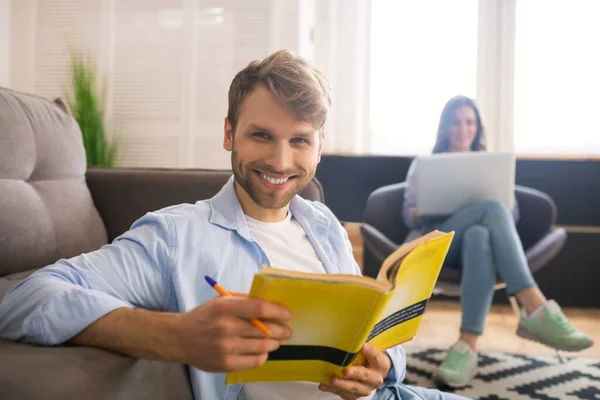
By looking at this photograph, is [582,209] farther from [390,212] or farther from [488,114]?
→ [390,212]

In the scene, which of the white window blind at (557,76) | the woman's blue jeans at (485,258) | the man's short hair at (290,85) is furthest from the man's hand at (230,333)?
the white window blind at (557,76)

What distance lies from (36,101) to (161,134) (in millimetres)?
2516

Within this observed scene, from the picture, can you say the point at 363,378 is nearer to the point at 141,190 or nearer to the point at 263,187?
the point at 263,187

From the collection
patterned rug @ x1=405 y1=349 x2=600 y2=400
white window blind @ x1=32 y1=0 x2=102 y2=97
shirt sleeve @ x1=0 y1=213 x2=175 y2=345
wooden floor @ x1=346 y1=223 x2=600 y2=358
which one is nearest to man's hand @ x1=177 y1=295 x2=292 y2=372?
shirt sleeve @ x1=0 y1=213 x2=175 y2=345

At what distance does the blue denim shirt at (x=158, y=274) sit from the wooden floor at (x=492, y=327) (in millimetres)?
1644

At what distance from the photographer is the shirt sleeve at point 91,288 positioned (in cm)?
57

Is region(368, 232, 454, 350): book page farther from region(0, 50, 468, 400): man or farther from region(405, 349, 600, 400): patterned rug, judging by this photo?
region(405, 349, 600, 400): patterned rug

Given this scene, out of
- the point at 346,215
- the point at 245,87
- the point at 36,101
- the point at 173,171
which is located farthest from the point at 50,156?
the point at 346,215

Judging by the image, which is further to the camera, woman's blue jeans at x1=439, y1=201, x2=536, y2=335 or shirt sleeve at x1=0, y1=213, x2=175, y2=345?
woman's blue jeans at x1=439, y1=201, x2=536, y2=335

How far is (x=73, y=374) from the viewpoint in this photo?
1.59 ft

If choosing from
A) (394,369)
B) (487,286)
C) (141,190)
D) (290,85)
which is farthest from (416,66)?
Result: (394,369)

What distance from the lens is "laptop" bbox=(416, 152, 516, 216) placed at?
200 cm

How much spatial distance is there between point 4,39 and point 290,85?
152 inches

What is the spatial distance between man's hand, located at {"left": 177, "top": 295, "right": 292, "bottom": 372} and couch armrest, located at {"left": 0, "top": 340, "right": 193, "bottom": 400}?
64 millimetres
